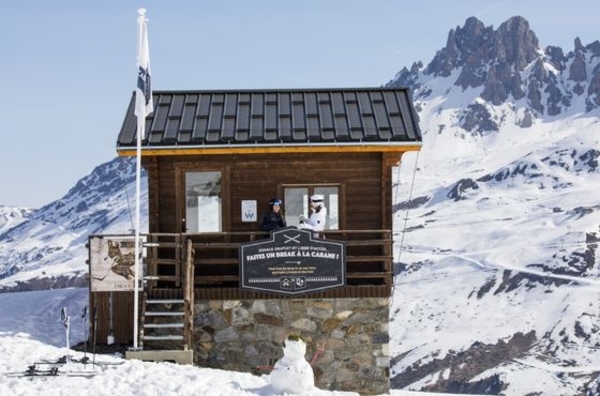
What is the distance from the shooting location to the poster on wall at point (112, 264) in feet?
58.2

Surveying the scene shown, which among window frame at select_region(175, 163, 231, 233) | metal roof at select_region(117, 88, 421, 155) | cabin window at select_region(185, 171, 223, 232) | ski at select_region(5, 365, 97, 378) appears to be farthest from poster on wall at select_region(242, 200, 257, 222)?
ski at select_region(5, 365, 97, 378)

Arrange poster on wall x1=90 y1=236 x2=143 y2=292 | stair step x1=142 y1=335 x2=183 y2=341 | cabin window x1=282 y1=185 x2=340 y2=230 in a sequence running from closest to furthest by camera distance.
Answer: stair step x1=142 y1=335 x2=183 y2=341 < poster on wall x1=90 y1=236 x2=143 y2=292 < cabin window x1=282 y1=185 x2=340 y2=230

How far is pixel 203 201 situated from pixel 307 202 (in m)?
2.07

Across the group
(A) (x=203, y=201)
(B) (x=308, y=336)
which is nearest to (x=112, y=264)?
(A) (x=203, y=201)

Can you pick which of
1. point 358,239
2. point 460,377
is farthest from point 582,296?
point 358,239

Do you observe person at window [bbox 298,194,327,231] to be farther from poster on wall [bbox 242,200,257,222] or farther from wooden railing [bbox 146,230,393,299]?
poster on wall [bbox 242,200,257,222]

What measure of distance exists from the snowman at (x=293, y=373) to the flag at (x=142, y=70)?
5.42 m

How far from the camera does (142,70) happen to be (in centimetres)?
1733

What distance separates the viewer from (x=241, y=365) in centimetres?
1808

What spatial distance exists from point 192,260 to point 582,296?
597 ft

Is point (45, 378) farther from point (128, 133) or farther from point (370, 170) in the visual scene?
point (370, 170)

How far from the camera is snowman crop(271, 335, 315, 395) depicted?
46.6 ft

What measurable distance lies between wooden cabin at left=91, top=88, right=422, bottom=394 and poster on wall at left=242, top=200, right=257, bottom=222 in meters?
0.02

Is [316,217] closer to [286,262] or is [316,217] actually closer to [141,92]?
[286,262]
